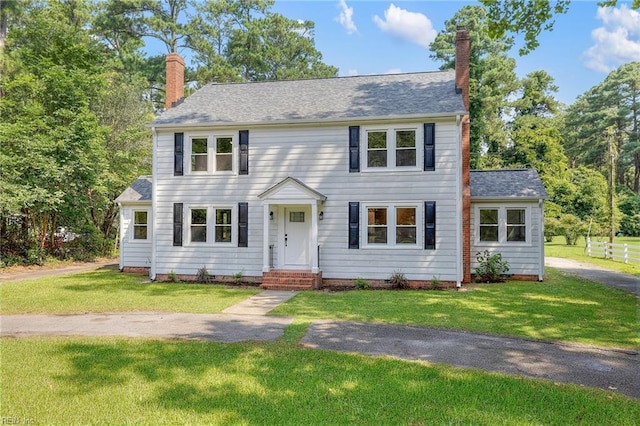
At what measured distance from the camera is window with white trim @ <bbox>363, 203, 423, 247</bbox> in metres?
13.7

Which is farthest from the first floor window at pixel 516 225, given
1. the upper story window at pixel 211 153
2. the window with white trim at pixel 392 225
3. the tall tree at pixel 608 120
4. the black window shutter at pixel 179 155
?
the tall tree at pixel 608 120

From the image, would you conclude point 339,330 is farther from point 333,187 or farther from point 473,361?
point 333,187

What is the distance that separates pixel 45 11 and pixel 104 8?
24.4 ft

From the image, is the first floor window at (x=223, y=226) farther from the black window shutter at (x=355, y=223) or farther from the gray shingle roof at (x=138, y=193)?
the black window shutter at (x=355, y=223)

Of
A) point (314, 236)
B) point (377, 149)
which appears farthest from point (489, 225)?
point (314, 236)

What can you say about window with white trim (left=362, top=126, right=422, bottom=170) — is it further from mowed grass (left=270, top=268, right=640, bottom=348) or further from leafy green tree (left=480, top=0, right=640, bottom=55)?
mowed grass (left=270, top=268, right=640, bottom=348)

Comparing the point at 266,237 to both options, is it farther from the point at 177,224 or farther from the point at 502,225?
the point at 502,225

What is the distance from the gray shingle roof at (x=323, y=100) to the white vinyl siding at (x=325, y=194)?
462 mm

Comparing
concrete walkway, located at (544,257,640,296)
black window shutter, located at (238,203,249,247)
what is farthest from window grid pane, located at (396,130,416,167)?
concrete walkway, located at (544,257,640,296)

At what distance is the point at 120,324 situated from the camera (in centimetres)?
827

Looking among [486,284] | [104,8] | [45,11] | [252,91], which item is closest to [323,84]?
[252,91]

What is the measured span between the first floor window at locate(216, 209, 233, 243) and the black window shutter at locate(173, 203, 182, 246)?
1.39 meters

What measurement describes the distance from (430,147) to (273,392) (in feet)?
34.8

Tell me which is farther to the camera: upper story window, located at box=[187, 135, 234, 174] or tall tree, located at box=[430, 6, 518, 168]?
tall tree, located at box=[430, 6, 518, 168]
